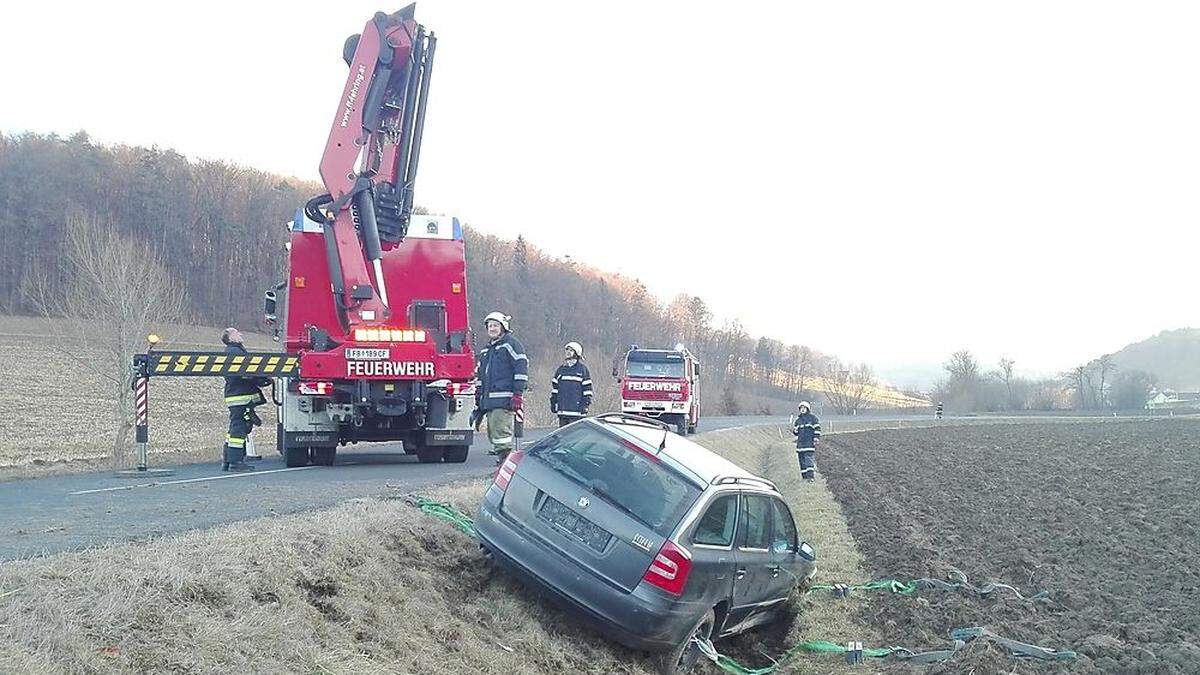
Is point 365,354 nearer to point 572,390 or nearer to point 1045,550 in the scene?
point 572,390

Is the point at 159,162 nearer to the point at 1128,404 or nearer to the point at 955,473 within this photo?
the point at 955,473

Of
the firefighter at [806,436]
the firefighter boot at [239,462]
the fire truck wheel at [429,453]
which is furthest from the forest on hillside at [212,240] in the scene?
the firefighter boot at [239,462]

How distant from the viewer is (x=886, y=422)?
203ft

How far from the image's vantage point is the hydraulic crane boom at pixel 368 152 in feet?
45.5

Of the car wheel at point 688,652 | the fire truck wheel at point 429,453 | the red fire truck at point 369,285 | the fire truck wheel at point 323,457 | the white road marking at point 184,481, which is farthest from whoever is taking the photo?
the fire truck wheel at point 429,453

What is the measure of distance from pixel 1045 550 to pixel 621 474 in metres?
7.55

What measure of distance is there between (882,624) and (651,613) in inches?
133

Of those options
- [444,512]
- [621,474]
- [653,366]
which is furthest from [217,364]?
[653,366]

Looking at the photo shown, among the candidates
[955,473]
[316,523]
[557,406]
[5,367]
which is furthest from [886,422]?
[316,523]

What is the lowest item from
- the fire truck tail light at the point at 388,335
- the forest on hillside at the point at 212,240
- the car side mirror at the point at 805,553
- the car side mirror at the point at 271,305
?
the car side mirror at the point at 805,553

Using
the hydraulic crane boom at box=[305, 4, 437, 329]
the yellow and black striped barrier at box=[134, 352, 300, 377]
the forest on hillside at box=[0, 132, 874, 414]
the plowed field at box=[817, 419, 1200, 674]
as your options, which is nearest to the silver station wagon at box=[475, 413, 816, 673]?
the plowed field at box=[817, 419, 1200, 674]

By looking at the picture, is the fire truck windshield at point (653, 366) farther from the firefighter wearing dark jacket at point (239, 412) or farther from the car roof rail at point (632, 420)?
the car roof rail at point (632, 420)

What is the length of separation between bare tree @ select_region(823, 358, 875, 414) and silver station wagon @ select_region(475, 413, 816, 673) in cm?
8612

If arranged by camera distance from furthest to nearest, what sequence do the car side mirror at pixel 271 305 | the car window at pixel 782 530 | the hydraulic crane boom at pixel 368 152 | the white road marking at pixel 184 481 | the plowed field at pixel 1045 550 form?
the car side mirror at pixel 271 305
the hydraulic crane boom at pixel 368 152
the white road marking at pixel 184 481
the car window at pixel 782 530
the plowed field at pixel 1045 550
